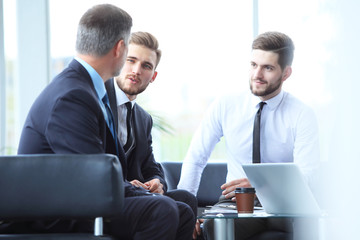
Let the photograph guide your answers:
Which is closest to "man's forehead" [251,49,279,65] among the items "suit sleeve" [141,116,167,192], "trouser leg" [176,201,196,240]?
"suit sleeve" [141,116,167,192]

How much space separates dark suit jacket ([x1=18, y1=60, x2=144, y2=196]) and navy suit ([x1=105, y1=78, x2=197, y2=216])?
2.49ft

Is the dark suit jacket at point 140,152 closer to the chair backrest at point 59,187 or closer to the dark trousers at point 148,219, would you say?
the dark trousers at point 148,219

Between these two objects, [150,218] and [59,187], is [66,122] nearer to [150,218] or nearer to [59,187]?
[59,187]

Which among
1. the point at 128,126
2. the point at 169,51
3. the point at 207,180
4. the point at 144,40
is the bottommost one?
the point at 207,180

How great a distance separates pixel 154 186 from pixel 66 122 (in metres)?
0.90

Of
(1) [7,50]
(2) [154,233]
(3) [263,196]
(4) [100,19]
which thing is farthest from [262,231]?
(1) [7,50]

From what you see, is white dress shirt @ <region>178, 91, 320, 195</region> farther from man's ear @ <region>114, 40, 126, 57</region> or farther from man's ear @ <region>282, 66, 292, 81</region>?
man's ear @ <region>114, 40, 126, 57</region>

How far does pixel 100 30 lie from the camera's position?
1.81m

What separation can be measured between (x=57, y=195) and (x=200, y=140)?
6.12 ft

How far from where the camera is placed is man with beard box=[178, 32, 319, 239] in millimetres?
2932

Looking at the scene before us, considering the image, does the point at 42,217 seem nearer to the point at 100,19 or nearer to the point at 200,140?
the point at 100,19

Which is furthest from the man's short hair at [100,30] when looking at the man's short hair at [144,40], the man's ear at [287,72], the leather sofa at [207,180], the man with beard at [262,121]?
the leather sofa at [207,180]

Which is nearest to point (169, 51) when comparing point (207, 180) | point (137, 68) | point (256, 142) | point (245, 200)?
point (207, 180)

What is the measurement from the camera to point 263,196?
6.86 feet
